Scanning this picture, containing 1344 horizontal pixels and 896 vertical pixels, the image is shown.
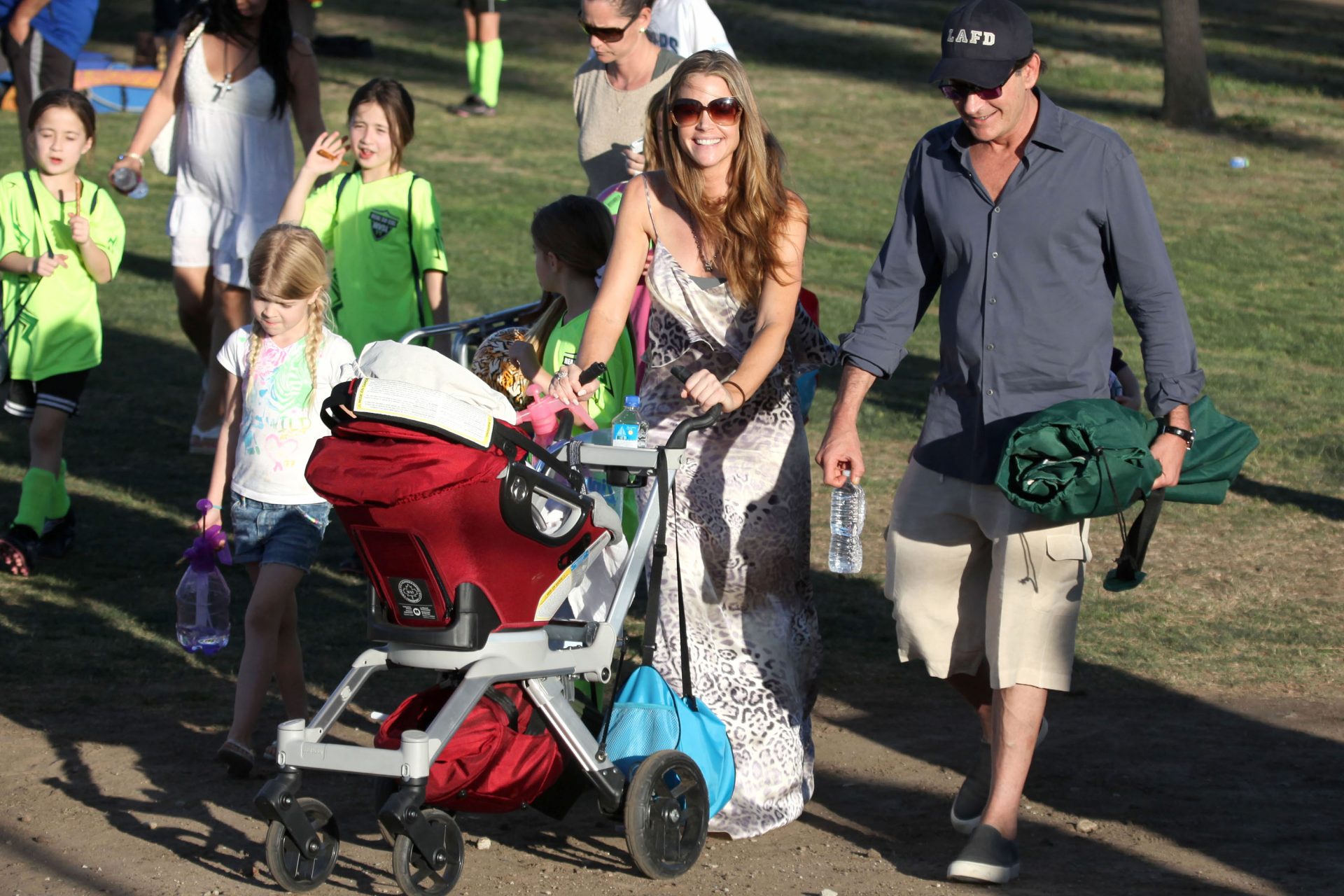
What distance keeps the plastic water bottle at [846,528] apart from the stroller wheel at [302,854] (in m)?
1.56

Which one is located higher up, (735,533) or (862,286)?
(735,533)

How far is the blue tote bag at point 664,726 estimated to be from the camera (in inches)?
179

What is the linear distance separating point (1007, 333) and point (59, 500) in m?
4.61

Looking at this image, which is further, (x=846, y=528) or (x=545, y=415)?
(x=846, y=528)

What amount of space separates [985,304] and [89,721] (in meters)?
3.26

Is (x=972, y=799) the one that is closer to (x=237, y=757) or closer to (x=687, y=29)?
(x=237, y=757)

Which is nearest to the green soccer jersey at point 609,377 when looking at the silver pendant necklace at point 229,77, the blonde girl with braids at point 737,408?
the blonde girl with braids at point 737,408

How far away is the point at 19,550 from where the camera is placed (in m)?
7.21

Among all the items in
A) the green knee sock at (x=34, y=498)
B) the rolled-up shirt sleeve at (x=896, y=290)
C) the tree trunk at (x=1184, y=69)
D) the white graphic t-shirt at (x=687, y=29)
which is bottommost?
the green knee sock at (x=34, y=498)

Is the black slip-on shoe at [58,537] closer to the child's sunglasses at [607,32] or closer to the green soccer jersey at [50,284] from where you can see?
the green soccer jersey at [50,284]

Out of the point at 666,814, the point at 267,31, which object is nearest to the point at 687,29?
the point at 267,31

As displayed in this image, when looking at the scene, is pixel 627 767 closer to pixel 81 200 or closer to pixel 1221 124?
pixel 81 200

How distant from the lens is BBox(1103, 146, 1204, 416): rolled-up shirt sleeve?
14.4ft

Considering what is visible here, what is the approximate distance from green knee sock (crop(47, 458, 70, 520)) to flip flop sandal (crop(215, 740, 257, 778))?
8.56ft
